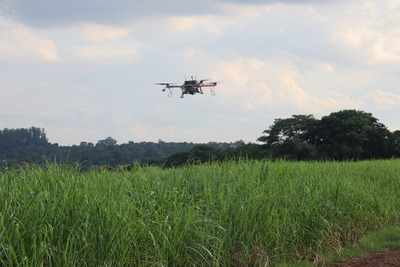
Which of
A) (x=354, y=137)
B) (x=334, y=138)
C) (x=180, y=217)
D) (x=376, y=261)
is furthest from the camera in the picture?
(x=334, y=138)

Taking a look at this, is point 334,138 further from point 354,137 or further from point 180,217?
point 180,217

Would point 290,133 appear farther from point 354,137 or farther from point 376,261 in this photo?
point 376,261

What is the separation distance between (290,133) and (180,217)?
28.2 m

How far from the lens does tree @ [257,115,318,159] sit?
101 ft

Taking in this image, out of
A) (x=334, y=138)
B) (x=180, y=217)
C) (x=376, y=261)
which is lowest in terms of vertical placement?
(x=376, y=261)

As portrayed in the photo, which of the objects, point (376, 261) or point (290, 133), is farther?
point (290, 133)

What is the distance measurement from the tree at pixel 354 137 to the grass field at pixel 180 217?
22.1 metres

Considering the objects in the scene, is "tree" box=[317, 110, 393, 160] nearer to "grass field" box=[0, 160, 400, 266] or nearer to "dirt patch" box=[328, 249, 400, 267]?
"grass field" box=[0, 160, 400, 266]

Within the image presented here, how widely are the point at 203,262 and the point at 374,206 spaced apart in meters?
4.36

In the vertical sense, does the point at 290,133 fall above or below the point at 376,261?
above

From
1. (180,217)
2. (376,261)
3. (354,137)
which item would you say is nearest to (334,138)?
(354,137)

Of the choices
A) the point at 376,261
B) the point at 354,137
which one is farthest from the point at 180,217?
the point at 354,137

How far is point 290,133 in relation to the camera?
32344 mm

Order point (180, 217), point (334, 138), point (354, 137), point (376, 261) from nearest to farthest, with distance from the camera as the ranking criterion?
point (180, 217) → point (376, 261) → point (354, 137) → point (334, 138)
